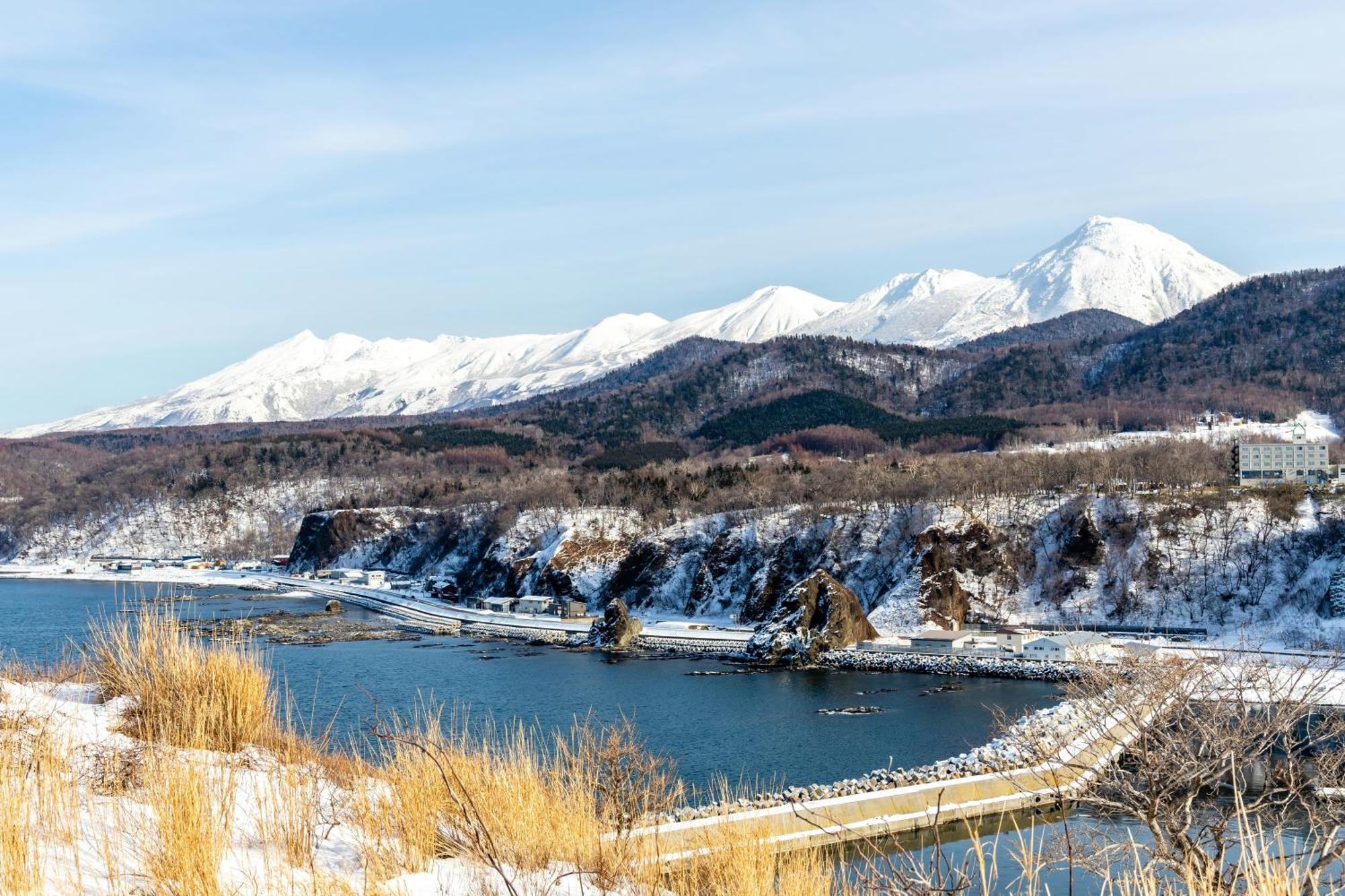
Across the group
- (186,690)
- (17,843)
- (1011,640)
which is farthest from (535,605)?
(17,843)

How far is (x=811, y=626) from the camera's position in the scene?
186 ft

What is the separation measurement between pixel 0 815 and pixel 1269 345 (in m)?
167

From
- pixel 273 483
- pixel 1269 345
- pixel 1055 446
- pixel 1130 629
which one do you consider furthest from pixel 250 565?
pixel 1269 345

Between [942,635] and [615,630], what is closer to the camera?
[942,635]

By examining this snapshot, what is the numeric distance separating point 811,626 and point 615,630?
10.9 meters

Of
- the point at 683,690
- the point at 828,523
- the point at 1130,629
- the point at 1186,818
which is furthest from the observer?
the point at 828,523

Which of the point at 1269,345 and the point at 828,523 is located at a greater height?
the point at 1269,345

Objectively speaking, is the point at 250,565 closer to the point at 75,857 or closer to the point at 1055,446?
the point at 1055,446

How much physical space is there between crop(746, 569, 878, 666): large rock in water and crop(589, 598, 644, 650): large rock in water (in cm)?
718

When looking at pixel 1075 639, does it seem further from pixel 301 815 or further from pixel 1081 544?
pixel 301 815

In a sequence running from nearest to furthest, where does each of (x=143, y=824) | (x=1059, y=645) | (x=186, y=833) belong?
(x=186, y=833)
(x=143, y=824)
(x=1059, y=645)

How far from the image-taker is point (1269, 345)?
487 ft

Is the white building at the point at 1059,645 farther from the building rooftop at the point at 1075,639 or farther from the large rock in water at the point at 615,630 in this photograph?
the large rock in water at the point at 615,630

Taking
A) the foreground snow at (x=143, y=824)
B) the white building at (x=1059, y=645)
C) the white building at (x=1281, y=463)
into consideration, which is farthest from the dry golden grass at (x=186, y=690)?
the white building at (x=1281, y=463)
